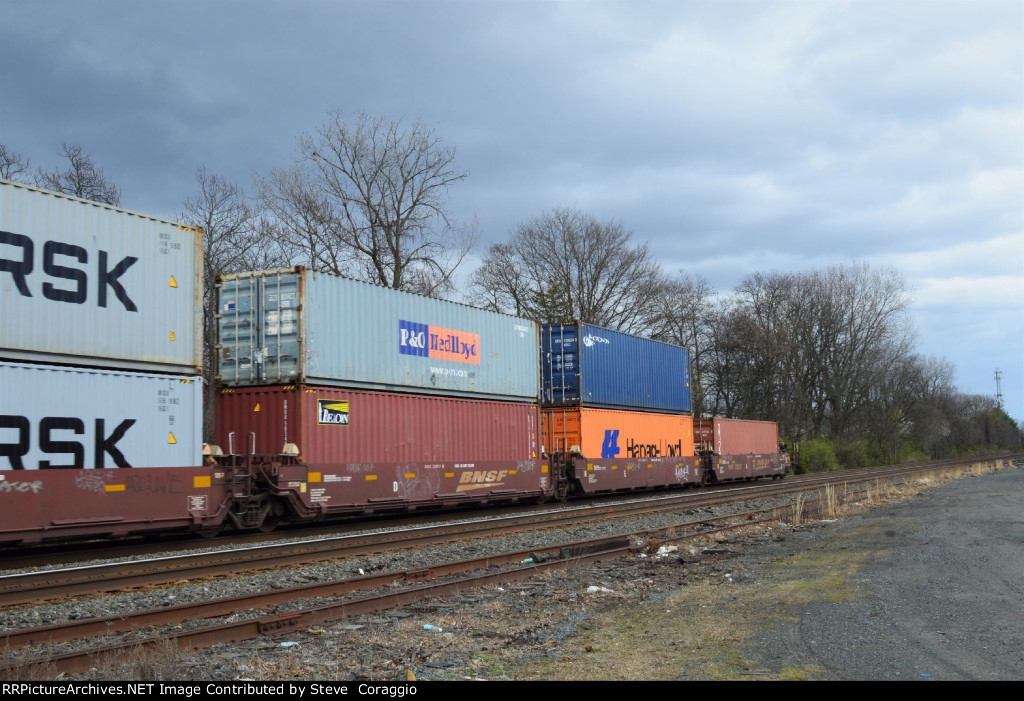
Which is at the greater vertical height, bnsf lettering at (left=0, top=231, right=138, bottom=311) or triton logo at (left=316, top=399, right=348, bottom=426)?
bnsf lettering at (left=0, top=231, right=138, bottom=311)

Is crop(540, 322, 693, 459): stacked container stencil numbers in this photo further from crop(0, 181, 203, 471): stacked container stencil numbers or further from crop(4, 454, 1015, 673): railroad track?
crop(0, 181, 203, 471): stacked container stencil numbers

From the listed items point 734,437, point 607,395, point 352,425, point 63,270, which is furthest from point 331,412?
point 734,437

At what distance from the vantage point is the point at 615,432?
2514 cm

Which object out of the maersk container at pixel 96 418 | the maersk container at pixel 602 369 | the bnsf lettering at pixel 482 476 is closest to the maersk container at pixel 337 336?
the bnsf lettering at pixel 482 476

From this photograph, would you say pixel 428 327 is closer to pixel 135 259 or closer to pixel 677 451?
pixel 135 259

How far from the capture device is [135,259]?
42.0ft

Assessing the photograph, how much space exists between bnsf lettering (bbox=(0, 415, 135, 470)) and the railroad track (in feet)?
15.3

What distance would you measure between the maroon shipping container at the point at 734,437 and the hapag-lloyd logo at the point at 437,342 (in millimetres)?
14460

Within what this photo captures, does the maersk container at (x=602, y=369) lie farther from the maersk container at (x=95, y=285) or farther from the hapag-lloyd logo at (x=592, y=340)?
the maersk container at (x=95, y=285)

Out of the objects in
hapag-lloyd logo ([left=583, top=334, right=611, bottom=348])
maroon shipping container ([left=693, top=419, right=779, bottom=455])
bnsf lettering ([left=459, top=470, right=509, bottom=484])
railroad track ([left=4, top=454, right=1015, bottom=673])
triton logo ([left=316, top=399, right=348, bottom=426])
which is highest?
hapag-lloyd logo ([left=583, top=334, right=611, bottom=348])

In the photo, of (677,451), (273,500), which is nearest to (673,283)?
(677,451)

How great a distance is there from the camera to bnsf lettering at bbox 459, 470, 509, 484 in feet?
62.1

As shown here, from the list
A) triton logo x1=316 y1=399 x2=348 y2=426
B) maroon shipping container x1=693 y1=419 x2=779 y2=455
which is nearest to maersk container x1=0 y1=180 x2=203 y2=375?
triton logo x1=316 y1=399 x2=348 y2=426

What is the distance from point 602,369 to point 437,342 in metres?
7.43
